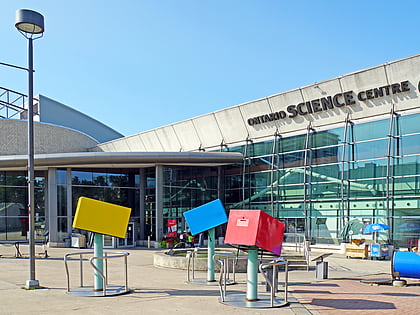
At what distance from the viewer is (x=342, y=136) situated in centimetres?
2489

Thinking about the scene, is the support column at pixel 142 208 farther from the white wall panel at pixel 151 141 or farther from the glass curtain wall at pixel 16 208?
the glass curtain wall at pixel 16 208

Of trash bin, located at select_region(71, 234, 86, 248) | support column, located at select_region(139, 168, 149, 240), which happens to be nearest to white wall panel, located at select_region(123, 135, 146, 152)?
support column, located at select_region(139, 168, 149, 240)

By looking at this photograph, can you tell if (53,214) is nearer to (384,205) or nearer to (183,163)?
(183,163)

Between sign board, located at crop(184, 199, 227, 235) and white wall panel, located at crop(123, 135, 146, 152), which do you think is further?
white wall panel, located at crop(123, 135, 146, 152)

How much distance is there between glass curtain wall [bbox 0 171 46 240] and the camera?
3095 centimetres

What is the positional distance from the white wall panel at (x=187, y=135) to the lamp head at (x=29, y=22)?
20.7m

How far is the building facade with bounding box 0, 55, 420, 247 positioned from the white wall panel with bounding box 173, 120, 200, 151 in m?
0.08

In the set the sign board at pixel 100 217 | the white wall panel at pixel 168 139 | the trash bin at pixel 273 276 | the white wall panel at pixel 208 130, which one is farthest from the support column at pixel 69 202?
the trash bin at pixel 273 276

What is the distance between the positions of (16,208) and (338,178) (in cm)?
2144

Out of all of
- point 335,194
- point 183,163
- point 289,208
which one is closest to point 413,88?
point 335,194

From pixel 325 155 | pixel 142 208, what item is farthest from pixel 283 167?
pixel 142 208

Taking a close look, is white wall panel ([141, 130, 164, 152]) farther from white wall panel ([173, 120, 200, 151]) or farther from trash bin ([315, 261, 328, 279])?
trash bin ([315, 261, 328, 279])

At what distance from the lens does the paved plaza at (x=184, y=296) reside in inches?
372

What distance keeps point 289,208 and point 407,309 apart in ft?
59.2
